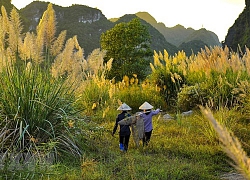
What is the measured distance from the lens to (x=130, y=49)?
73.4 feet

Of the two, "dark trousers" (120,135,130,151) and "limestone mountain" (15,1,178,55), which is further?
"limestone mountain" (15,1,178,55)

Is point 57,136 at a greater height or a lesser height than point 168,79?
lesser

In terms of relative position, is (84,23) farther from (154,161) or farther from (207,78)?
(154,161)

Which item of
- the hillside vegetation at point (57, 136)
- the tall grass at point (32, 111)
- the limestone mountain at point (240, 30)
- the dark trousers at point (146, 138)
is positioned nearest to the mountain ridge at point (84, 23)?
the limestone mountain at point (240, 30)

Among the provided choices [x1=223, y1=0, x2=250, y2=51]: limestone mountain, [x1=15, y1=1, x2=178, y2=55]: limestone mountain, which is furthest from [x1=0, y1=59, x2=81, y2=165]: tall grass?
[x1=15, y1=1, x2=178, y2=55]: limestone mountain

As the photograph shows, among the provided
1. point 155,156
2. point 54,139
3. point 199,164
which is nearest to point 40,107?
point 54,139

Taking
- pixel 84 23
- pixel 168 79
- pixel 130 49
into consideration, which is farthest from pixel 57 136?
pixel 84 23

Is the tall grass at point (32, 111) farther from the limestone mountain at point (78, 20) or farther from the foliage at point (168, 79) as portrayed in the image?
the limestone mountain at point (78, 20)

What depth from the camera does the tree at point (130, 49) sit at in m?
21.5

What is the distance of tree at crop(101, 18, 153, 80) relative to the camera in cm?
2150

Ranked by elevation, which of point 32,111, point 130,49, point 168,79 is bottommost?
point 32,111

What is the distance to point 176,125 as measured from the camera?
298 inches

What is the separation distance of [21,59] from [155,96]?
6.43 m

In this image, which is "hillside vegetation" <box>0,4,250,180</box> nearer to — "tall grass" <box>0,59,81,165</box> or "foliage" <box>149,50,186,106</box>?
"tall grass" <box>0,59,81,165</box>
